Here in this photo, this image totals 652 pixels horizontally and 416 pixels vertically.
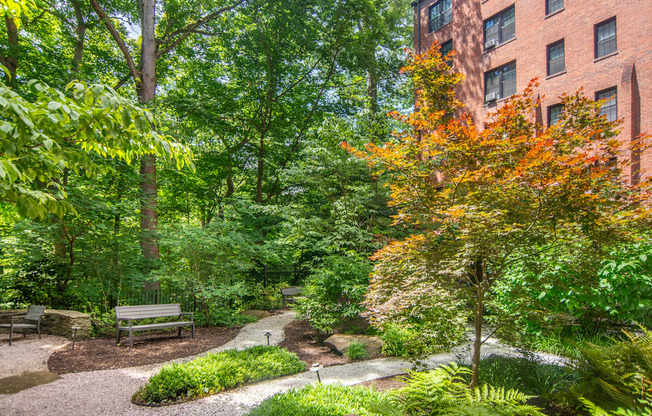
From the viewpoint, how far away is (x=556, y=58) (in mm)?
15570

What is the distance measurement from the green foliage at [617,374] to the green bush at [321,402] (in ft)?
7.52

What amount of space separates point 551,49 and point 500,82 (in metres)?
2.40

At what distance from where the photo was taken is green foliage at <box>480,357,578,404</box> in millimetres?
4719

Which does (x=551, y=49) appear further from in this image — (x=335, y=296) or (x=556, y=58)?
(x=335, y=296)

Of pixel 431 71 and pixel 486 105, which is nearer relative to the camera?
pixel 431 71

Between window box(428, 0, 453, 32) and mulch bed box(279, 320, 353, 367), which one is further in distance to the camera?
window box(428, 0, 453, 32)

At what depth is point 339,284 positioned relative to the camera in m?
8.47

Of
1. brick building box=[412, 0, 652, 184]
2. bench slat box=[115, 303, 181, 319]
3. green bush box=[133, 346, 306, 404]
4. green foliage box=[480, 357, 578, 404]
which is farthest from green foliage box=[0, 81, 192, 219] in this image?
brick building box=[412, 0, 652, 184]

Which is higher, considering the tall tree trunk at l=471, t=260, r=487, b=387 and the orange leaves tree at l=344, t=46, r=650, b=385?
the orange leaves tree at l=344, t=46, r=650, b=385

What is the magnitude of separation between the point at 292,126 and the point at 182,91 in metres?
5.66

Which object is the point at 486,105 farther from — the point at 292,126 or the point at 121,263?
the point at 121,263

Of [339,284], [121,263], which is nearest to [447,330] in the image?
[339,284]

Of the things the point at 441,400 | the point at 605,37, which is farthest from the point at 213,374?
the point at 605,37

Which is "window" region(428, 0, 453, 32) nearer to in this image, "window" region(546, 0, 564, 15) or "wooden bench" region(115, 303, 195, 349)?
"window" region(546, 0, 564, 15)
